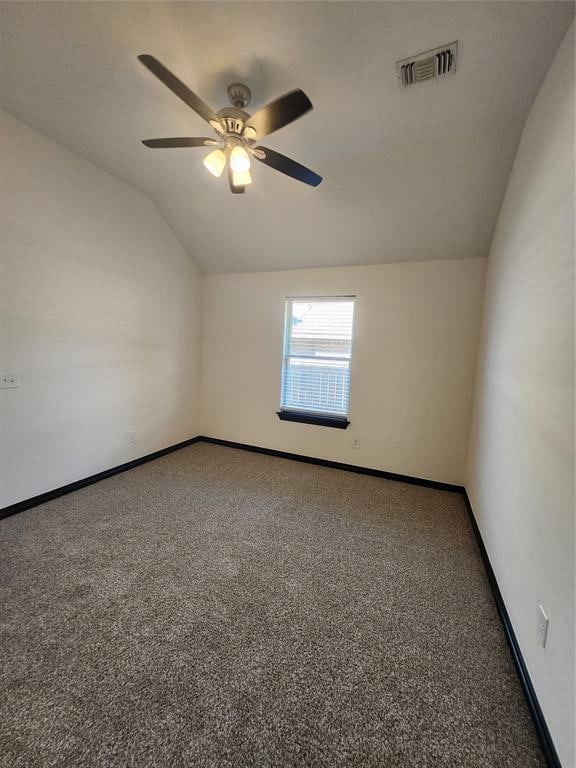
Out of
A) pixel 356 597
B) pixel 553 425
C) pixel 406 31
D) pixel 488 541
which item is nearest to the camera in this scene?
pixel 553 425

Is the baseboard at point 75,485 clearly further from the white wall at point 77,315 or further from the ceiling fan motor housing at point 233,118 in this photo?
the ceiling fan motor housing at point 233,118

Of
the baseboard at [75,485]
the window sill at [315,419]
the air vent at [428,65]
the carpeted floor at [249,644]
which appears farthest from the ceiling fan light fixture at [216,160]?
the baseboard at [75,485]

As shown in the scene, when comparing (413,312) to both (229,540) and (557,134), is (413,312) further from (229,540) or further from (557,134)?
(229,540)

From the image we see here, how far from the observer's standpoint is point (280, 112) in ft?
4.90

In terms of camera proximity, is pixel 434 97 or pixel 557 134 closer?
pixel 557 134

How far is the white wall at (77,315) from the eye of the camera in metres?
2.26

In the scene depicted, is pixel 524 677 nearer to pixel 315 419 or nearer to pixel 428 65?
pixel 315 419

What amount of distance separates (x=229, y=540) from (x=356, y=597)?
36.7 inches

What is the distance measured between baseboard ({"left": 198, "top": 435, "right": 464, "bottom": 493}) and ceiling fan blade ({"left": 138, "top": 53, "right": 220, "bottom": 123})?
3198 millimetres

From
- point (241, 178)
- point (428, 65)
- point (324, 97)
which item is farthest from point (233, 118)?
point (428, 65)

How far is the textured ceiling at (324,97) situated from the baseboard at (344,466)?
2.27 meters

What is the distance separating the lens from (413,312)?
10.2ft

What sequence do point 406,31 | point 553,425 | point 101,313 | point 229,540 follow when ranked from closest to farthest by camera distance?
1. point 553,425
2. point 406,31
3. point 229,540
4. point 101,313

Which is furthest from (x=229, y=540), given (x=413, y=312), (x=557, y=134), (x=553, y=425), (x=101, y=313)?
(x=557, y=134)
